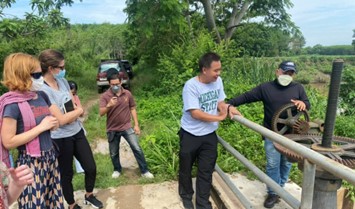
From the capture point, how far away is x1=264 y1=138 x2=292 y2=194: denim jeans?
10.8ft

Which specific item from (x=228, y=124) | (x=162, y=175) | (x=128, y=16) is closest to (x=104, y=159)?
(x=162, y=175)

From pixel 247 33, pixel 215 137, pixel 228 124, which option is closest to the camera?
pixel 215 137

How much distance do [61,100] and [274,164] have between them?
90.1 inches

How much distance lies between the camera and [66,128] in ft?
10.2

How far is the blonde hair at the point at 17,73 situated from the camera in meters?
2.19

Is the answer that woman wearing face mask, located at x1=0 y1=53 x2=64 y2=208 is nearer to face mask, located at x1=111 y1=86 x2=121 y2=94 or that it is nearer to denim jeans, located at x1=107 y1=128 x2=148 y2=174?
face mask, located at x1=111 y1=86 x2=121 y2=94

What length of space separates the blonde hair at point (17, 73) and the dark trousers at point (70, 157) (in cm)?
101

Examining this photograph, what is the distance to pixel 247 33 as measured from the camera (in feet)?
65.2

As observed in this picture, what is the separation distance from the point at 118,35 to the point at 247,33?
25.0m

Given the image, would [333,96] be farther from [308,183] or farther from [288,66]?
[288,66]

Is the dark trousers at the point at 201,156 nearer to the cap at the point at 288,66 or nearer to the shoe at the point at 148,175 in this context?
the cap at the point at 288,66

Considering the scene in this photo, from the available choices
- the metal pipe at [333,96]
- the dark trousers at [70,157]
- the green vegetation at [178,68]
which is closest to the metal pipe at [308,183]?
the metal pipe at [333,96]

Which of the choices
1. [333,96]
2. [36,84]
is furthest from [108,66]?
[333,96]

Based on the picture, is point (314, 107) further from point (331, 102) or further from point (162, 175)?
point (331, 102)
